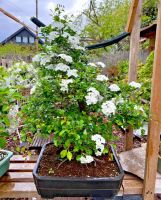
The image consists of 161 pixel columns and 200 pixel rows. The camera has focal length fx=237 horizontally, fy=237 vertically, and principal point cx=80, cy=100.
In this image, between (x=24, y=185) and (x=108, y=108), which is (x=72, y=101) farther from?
(x=24, y=185)

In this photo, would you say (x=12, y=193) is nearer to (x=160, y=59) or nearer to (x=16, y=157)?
(x=16, y=157)

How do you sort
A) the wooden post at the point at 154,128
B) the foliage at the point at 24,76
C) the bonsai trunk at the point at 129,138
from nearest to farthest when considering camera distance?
the wooden post at the point at 154,128
the foliage at the point at 24,76
the bonsai trunk at the point at 129,138

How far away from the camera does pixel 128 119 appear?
121cm

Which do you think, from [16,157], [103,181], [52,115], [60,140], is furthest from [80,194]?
[16,157]

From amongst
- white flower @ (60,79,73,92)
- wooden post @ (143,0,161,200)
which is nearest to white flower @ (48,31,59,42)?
white flower @ (60,79,73,92)

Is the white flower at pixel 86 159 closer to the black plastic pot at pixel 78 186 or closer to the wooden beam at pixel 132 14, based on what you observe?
the black plastic pot at pixel 78 186

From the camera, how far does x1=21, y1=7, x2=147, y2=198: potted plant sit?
113cm

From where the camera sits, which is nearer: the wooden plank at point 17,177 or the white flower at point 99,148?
the white flower at point 99,148

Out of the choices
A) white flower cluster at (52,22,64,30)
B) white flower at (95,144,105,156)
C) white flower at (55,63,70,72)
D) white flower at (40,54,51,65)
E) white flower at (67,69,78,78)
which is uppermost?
white flower cluster at (52,22,64,30)

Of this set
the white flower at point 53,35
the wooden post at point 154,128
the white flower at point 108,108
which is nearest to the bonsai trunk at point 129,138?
the wooden post at point 154,128

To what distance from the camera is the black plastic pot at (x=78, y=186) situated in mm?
1139

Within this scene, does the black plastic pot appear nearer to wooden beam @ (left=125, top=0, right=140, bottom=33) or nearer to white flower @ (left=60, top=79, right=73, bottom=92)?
white flower @ (left=60, top=79, right=73, bottom=92)

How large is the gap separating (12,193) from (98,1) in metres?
11.5

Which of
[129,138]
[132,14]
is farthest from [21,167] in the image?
[132,14]
